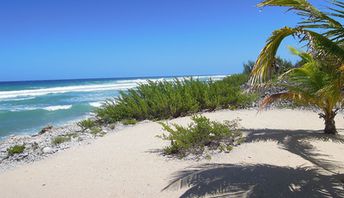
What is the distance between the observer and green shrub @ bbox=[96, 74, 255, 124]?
39.1 ft

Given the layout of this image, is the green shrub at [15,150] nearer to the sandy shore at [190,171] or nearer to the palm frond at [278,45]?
the sandy shore at [190,171]

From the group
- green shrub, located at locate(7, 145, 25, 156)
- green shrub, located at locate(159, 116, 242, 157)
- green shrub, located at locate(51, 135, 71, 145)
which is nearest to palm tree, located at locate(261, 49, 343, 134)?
green shrub, located at locate(159, 116, 242, 157)

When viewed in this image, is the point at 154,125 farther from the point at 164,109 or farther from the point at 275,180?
the point at 275,180

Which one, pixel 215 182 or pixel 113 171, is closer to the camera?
pixel 215 182

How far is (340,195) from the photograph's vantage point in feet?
14.5

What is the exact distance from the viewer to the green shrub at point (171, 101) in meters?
11.9

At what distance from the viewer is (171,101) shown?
1210 centimetres

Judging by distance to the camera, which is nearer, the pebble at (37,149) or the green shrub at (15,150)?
the pebble at (37,149)

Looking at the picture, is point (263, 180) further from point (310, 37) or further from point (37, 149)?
point (37, 149)

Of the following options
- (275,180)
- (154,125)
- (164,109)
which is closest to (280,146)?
(275,180)

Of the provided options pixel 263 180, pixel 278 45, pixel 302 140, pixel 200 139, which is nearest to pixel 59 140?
pixel 200 139

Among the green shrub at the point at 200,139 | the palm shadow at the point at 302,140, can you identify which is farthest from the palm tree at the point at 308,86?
the green shrub at the point at 200,139

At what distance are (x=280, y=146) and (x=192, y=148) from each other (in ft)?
4.98

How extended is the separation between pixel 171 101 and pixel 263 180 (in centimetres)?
721
